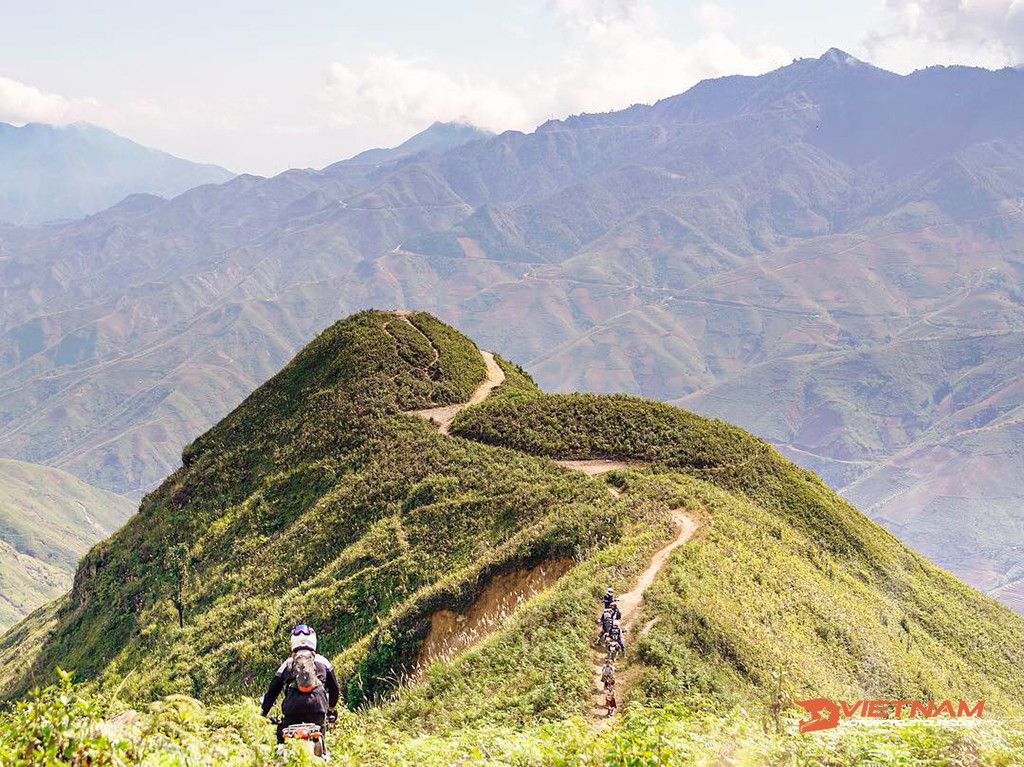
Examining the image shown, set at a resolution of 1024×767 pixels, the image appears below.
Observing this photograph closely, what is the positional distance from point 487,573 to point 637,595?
786 centimetres

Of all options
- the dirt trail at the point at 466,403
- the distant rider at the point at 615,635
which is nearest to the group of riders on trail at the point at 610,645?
the distant rider at the point at 615,635

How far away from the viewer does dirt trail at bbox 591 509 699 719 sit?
18.2 meters

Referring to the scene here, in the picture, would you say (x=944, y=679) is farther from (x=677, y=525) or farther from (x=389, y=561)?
(x=389, y=561)

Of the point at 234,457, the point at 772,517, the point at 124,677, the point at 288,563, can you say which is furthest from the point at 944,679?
the point at 234,457

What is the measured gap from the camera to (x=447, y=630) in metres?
27.6

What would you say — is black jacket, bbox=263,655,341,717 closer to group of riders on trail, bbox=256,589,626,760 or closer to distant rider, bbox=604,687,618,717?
group of riders on trail, bbox=256,589,626,760

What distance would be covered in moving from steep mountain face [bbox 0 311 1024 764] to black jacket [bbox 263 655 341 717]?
116cm

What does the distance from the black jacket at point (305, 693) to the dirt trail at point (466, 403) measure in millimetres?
36620

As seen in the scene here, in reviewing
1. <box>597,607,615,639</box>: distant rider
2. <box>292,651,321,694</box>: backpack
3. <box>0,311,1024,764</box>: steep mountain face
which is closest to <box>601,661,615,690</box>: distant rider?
<box>0,311,1024,764</box>: steep mountain face

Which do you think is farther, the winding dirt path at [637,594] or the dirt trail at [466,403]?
the dirt trail at [466,403]

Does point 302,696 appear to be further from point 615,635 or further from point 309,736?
point 615,635

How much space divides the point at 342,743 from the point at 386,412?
126ft

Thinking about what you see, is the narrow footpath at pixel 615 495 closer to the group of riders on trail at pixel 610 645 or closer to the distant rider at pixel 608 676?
the group of riders on trail at pixel 610 645

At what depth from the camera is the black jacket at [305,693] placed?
10789mm
